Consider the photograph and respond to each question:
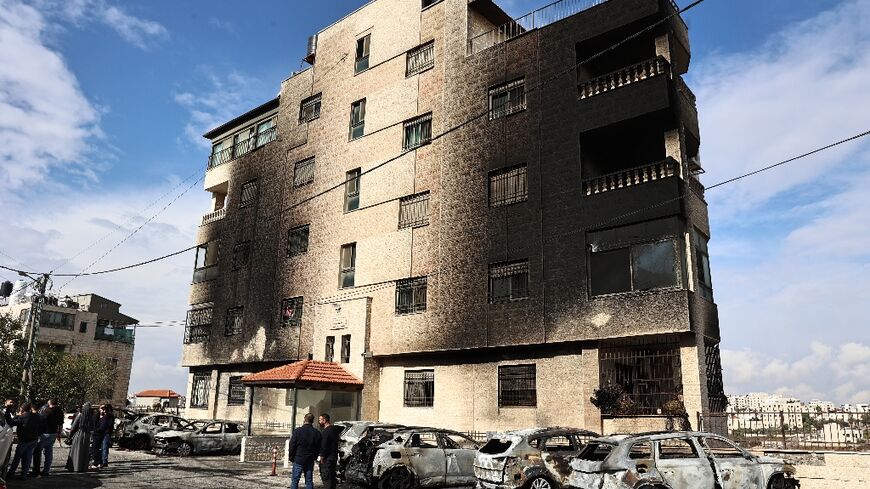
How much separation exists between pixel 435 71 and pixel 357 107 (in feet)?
17.4

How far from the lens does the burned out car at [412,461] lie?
573 inches

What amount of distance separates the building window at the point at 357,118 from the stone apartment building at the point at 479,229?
0.33 feet

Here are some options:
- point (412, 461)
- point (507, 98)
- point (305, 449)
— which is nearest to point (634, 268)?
point (507, 98)

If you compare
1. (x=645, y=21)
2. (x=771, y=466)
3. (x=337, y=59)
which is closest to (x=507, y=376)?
(x=771, y=466)

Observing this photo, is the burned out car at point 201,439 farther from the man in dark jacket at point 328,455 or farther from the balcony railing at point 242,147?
the balcony railing at point 242,147

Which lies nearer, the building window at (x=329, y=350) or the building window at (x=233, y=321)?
the building window at (x=329, y=350)

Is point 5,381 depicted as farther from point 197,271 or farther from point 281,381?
point 281,381

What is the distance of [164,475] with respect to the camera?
17.2 meters

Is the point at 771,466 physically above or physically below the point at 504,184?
below

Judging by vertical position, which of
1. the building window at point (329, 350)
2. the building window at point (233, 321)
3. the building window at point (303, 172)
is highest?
the building window at point (303, 172)

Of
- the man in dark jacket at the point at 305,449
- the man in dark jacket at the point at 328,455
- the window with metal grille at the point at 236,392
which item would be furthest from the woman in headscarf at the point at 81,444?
the window with metal grille at the point at 236,392

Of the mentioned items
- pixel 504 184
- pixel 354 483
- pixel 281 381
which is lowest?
pixel 354 483

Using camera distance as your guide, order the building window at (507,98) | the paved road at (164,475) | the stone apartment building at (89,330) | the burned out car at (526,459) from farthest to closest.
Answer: the stone apartment building at (89,330) → the building window at (507,98) → the paved road at (164,475) → the burned out car at (526,459)

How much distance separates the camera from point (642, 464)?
37.0ft
